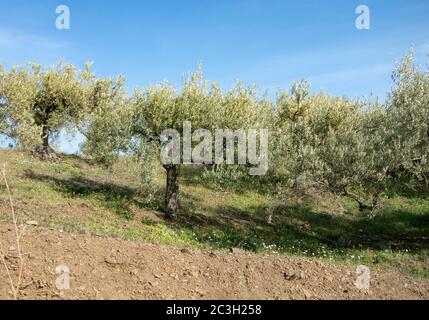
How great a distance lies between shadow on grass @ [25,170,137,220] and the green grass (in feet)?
0.22

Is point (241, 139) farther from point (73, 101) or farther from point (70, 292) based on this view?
point (73, 101)

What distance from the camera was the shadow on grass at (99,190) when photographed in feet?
88.3

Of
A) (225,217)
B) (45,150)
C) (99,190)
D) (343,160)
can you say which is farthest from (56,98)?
(343,160)

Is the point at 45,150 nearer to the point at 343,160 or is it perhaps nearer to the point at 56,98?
the point at 56,98

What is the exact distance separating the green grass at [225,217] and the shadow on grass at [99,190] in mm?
67

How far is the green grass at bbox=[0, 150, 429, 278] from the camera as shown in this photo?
875 inches

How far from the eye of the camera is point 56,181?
31.3 meters

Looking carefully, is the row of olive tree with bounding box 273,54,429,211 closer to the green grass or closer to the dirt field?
the green grass

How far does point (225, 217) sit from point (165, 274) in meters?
18.3

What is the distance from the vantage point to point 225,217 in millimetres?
30016

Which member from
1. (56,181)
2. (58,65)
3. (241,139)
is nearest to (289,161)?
(241,139)

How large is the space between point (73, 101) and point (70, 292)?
34377 millimetres

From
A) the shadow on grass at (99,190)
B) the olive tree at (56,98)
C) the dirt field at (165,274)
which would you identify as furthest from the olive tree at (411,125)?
the olive tree at (56,98)

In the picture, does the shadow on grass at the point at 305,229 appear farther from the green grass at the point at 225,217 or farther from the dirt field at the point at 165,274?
the dirt field at the point at 165,274
